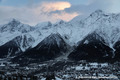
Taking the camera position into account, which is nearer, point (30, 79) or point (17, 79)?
point (17, 79)

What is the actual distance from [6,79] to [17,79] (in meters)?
8.96

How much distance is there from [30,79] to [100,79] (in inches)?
2220

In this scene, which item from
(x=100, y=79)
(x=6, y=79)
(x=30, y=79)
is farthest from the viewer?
(x=100, y=79)

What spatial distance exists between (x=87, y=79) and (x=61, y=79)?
20979 millimetres

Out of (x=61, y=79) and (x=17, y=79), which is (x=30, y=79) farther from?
(x=61, y=79)

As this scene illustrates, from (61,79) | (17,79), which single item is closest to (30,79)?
(17,79)

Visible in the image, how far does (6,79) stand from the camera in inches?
6383

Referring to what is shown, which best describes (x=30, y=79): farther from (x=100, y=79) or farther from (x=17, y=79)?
(x=100, y=79)

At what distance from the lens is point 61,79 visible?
19812cm

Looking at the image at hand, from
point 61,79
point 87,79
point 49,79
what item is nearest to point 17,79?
point 49,79

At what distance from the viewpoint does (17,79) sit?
169 meters

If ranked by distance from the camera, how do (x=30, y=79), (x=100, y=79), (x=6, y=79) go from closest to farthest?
(x=6, y=79), (x=30, y=79), (x=100, y=79)

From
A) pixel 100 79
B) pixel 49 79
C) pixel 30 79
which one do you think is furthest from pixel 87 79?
pixel 30 79

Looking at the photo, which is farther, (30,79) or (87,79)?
(87,79)
